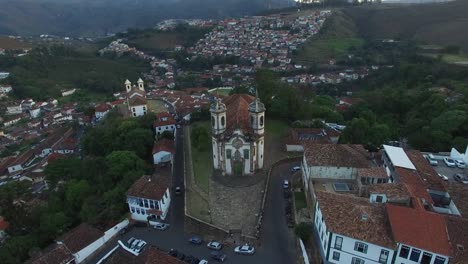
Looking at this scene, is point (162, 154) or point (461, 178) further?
point (162, 154)

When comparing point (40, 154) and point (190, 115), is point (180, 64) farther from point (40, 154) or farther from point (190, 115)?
point (190, 115)

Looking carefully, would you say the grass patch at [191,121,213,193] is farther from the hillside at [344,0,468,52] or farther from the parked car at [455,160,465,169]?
the hillside at [344,0,468,52]

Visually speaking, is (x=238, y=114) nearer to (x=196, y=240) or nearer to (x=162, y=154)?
(x=162, y=154)

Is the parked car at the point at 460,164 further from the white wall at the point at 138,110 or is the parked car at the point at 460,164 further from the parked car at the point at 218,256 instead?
the white wall at the point at 138,110

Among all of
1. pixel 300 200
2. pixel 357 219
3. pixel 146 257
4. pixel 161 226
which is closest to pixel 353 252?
pixel 357 219

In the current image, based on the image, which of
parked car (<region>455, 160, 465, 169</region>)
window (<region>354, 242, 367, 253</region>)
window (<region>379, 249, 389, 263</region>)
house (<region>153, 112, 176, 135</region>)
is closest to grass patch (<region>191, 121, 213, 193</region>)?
house (<region>153, 112, 176, 135</region>)

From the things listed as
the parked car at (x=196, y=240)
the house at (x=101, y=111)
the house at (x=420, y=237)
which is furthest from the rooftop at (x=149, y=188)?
the house at (x=101, y=111)

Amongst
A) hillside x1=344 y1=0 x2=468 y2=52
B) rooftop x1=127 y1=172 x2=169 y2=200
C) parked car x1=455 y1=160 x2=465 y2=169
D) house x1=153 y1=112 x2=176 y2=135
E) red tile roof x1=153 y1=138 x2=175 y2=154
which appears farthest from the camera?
hillside x1=344 y1=0 x2=468 y2=52
